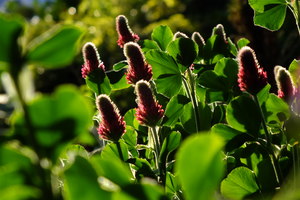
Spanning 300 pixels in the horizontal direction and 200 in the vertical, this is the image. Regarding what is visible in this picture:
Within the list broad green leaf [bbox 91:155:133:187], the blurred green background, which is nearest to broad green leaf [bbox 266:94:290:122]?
broad green leaf [bbox 91:155:133:187]

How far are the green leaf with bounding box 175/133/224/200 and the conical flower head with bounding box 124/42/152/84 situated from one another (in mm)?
750

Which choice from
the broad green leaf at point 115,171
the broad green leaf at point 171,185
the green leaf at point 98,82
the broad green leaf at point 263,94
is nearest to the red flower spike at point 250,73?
the broad green leaf at point 263,94

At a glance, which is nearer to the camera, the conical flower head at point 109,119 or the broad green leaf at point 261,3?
the conical flower head at point 109,119

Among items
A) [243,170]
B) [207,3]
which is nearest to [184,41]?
[243,170]

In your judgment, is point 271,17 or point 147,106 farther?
point 271,17

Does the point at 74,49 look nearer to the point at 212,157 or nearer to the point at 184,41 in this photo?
the point at 212,157

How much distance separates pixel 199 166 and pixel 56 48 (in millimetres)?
125

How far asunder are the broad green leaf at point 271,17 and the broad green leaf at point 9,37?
0.86 m

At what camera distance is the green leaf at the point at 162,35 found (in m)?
1.31

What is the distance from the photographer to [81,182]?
11.7 inches

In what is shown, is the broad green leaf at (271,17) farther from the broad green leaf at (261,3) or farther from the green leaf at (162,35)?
the green leaf at (162,35)

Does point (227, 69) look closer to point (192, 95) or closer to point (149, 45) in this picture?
point (192, 95)

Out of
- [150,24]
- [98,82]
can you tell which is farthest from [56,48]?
[150,24]

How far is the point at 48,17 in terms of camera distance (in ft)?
49.0
